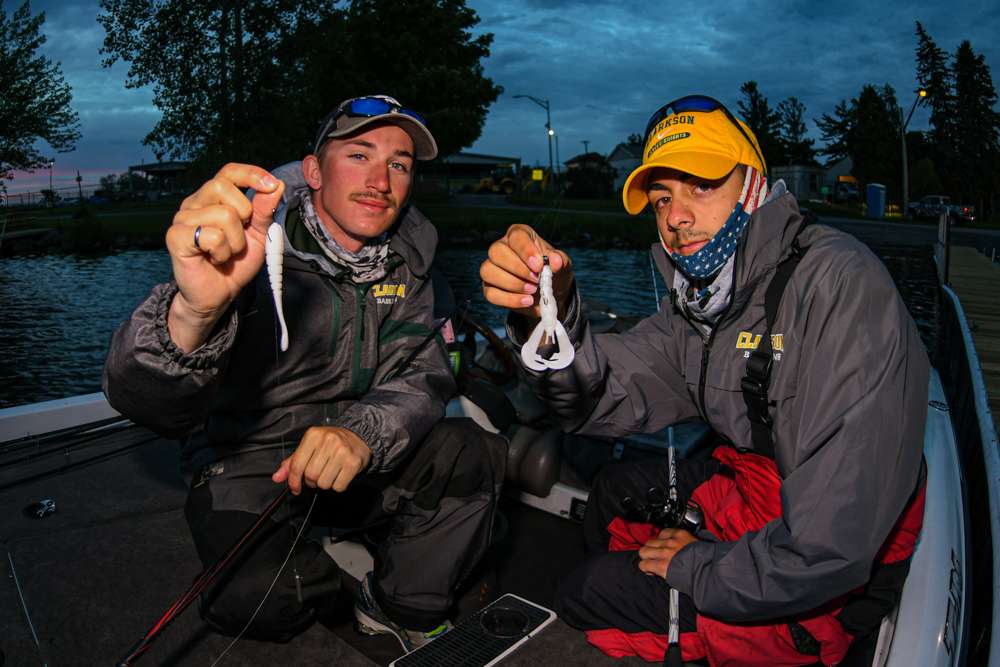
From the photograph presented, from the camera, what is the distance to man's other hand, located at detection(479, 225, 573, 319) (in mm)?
2078

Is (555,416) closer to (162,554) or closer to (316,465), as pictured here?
(316,465)

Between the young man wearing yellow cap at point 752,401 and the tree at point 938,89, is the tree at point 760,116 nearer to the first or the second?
the tree at point 938,89

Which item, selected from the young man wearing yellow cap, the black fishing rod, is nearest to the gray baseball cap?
the young man wearing yellow cap

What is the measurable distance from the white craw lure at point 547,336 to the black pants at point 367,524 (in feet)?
1.98

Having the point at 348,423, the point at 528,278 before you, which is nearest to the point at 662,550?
the point at 528,278

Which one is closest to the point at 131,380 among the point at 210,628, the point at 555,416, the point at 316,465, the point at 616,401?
the point at 316,465

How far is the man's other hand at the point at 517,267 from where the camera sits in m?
2.08

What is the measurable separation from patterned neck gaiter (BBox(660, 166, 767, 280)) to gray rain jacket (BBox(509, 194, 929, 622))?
96 mm

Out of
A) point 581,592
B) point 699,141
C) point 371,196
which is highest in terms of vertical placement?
point 699,141

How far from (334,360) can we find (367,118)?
956 millimetres

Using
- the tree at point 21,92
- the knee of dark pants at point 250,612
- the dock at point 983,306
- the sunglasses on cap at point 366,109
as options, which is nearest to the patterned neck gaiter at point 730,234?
the sunglasses on cap at point 366,109

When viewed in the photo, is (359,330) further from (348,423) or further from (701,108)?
(701,108)

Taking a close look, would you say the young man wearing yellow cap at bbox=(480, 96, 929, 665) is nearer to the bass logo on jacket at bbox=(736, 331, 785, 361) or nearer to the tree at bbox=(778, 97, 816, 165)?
the bass logo on jacket at bbox=(736, 331, 785, 361)

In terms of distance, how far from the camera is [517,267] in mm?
2082
